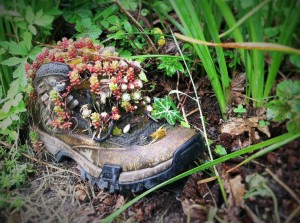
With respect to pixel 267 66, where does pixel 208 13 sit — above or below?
above

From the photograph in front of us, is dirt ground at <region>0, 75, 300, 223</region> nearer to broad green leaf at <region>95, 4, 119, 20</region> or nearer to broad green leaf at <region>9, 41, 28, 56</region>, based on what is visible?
broad green leaf at <region>9, 41, 28, 56</region>

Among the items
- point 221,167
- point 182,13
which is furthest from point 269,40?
point 221,167

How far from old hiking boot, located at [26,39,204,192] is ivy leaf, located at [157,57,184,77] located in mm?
206

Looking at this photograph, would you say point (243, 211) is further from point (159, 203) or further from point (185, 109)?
point (185, 109)

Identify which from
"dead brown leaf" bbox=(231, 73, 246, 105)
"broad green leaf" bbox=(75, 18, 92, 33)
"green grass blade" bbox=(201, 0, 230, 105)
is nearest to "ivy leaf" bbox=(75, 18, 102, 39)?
"broad green leaf" bbox=(75, 18, 92, 33)

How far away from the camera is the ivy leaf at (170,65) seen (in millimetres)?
1592

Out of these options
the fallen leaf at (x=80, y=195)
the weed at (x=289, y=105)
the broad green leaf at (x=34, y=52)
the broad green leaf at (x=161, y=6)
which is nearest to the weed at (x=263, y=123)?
the weed at (x=289, y=105)

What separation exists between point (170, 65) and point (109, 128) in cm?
45

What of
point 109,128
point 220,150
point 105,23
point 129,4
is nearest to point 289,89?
point 220,150

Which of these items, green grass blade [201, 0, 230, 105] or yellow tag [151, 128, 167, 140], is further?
yellow tag [151, 128, 167, 140]

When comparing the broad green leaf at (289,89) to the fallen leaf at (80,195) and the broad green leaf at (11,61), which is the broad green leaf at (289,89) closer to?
the fallen leaf at (80,195)

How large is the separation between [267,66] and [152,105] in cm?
55

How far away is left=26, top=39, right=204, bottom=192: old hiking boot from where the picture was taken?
52.3 inches

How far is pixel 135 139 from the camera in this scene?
1.41 meters
